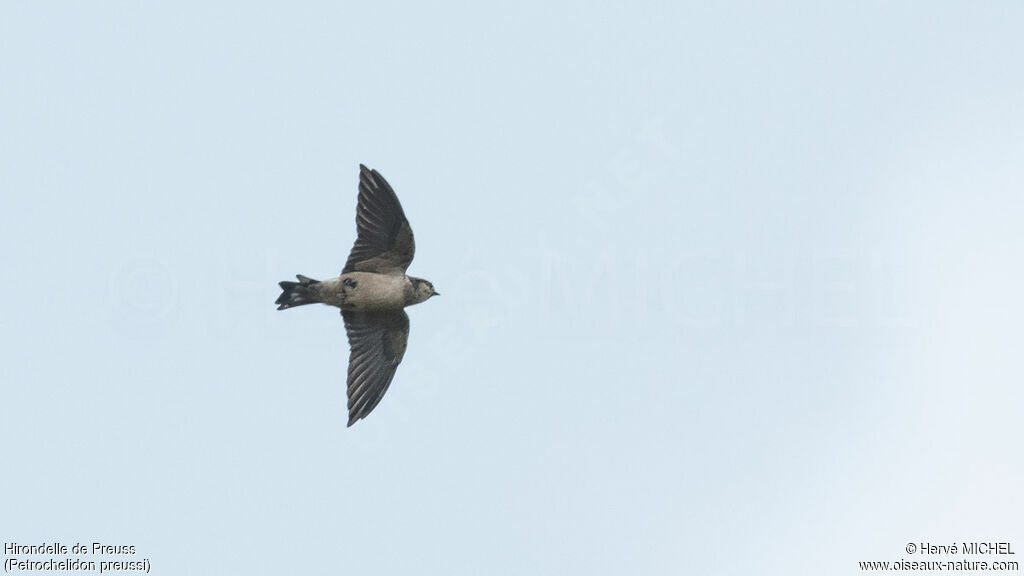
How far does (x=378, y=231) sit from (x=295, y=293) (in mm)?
1328

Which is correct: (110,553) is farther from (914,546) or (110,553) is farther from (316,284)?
(914,546)

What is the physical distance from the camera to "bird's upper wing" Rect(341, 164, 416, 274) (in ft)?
65.5

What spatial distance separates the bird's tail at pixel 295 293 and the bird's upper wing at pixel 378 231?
60 centimetres

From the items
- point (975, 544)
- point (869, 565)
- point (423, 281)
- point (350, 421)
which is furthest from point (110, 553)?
point (975, 544)

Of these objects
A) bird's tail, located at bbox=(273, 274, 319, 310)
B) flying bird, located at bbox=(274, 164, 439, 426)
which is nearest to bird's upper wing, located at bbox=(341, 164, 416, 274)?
flying bird, located at bbox=(274, 164, 439, 426)

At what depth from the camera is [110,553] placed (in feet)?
63.5

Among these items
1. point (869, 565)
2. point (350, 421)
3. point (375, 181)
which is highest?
point (375, 181)

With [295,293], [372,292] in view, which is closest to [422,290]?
[372,292]

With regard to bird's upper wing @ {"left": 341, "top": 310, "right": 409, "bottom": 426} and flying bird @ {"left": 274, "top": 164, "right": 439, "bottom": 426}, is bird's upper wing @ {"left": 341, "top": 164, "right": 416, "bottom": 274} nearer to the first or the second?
flying bird @ {"left": 274, "top": 164, "right": 439, "bottom": 426}

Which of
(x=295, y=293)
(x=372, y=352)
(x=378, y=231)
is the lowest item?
(x=372, y=352)

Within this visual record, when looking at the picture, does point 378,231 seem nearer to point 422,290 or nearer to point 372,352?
point 422,290

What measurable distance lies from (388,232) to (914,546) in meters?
7.73

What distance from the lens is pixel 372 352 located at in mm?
20734

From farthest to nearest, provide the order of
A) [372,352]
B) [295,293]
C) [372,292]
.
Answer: [372,352] < [372,292] < [295,293]
